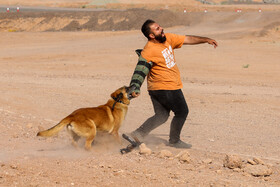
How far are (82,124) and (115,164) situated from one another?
65 cm

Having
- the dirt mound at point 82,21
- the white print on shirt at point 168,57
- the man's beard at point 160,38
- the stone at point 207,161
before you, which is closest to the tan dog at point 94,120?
the white print on shirt at point 168,57

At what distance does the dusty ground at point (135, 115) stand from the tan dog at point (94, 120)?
1.04 feet

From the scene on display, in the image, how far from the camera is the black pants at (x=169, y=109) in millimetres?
6410

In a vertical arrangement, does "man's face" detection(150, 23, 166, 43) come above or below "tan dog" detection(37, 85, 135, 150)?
above

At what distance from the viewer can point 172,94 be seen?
20.9ft

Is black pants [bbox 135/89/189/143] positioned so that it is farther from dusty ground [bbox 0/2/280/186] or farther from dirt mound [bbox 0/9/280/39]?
dirt mound [bbox 0/9/280/39]

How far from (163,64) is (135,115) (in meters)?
3.40

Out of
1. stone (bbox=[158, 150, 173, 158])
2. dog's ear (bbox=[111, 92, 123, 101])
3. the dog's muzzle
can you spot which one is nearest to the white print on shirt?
the dog's muzzle

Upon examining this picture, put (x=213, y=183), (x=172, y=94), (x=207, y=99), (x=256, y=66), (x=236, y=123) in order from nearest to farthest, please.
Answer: (x=213, y=183), (x=172, y=94), (x=236, y=123), (x=207, y=99), (x=256, y=66)

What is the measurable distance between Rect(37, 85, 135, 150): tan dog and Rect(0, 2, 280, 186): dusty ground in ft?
1.04

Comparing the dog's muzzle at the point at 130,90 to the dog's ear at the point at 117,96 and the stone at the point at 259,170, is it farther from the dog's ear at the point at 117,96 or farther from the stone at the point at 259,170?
the stone at the point at 259,170

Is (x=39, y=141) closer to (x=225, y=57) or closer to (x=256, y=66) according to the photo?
(x=256, y=66)

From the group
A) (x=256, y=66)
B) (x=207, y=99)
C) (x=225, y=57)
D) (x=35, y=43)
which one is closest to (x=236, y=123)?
(x=207, y=99)

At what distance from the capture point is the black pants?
6.41 metres
